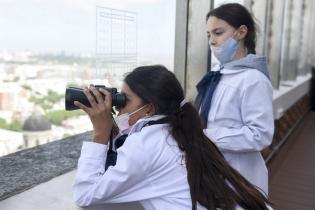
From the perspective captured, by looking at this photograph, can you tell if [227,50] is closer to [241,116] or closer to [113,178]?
[241,116]

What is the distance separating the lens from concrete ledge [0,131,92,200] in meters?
1.25

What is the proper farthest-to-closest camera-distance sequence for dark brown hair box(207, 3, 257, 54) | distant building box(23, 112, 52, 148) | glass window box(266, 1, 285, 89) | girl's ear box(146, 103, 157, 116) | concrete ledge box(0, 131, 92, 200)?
glass window box(266, 1, 285, 89) → dark brown hair box(207, 3, 257, 54) → distant building box(23, 112, 52, 148) → concrete ledge box(0, 131, 92, 200) → girl's ear box(146, 103, 157, 116)

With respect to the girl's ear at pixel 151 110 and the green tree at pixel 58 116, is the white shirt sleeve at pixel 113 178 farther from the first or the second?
the green tree at pixel 58 116

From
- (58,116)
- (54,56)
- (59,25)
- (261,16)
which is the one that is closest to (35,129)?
(58,116)

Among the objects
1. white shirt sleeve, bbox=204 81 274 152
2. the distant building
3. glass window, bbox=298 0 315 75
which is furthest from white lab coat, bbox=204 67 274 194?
glass window, bbox=298 0 315 75

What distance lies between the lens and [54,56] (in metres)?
1.45

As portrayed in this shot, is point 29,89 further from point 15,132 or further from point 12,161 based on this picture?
point 12,161

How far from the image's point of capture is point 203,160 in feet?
3.50

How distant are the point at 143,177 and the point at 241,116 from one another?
2.11 feet

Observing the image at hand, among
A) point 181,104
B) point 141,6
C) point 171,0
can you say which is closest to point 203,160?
point 181,104

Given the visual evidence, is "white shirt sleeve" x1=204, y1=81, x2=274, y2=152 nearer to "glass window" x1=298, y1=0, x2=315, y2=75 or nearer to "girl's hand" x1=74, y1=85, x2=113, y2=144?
"girl's hand" x1=74, y1=85, x2=113, y2=144

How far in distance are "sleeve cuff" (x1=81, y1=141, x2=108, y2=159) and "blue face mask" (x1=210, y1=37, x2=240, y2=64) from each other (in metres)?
0.74

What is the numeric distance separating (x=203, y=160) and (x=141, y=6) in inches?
39.1

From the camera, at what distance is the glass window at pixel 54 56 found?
1283 millimetres
